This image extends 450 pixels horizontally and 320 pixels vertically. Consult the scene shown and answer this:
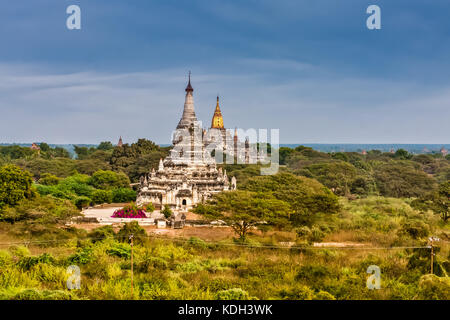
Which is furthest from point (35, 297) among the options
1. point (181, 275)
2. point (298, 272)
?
point (298, 272)

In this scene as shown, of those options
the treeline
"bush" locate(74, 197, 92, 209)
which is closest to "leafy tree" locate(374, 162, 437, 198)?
the treeline

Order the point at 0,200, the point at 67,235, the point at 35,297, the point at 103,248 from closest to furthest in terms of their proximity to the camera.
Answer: the point at 35,297
the point at 103,248
the point at 67,235
the point at 0,200

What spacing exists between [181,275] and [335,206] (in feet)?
56.9

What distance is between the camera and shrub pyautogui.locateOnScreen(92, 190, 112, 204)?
40.2 meters

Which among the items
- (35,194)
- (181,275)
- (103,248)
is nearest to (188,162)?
(35,194)

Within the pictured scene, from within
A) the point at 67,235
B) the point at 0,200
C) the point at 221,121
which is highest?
the point at 221,121

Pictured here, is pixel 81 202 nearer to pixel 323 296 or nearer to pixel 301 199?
pixel 301 199

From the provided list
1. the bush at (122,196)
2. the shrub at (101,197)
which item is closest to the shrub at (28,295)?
the shrub at (101,197)

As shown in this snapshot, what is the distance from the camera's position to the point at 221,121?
82.1 m

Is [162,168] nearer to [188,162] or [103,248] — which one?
[188,162]

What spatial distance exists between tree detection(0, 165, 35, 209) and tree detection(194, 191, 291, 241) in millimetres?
12889
